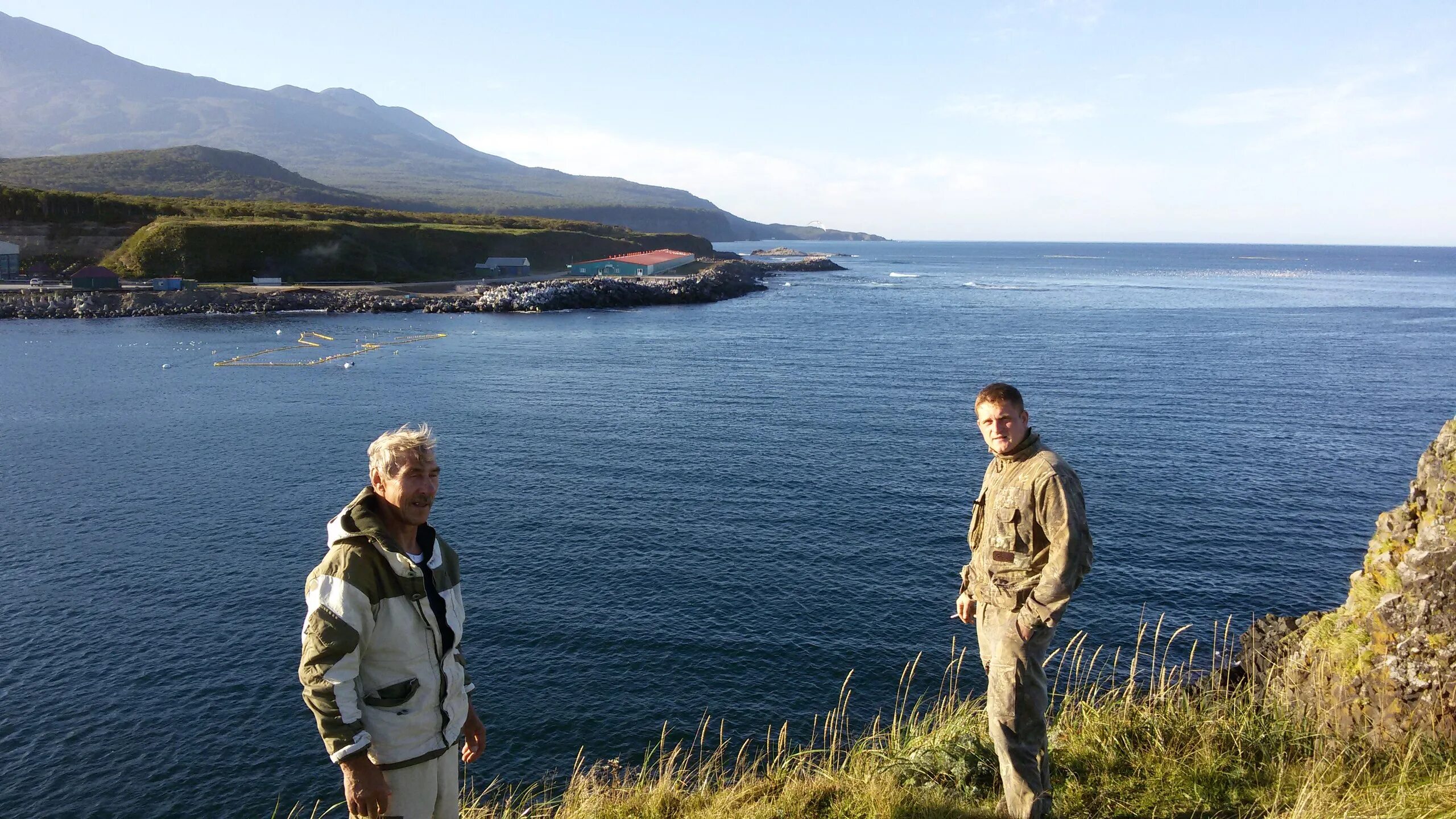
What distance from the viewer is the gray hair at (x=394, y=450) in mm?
4926

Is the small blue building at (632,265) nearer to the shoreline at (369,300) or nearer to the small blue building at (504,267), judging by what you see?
the small blue building at (504,267)

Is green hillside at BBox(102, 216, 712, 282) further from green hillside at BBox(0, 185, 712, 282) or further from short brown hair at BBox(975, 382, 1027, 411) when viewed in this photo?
short brown hair at BBox(975, 382, 1027, 411)

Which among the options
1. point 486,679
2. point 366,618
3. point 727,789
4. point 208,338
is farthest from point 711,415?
point 208,338

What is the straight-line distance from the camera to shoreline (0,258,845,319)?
86438mm

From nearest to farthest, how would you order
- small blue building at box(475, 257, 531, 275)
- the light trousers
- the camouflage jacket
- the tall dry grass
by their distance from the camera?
the light trousers
the camouflage jacket
the tall dry grass
small blue building at box(475, 257, 531, 275)

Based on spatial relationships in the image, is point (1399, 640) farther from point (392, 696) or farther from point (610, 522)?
point (610, 522)

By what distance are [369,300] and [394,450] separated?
98737 mm

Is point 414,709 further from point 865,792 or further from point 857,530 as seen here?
point 857,530

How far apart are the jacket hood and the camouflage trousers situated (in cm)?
425

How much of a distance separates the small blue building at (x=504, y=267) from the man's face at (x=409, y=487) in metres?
128

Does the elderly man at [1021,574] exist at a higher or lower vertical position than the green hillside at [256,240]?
lower

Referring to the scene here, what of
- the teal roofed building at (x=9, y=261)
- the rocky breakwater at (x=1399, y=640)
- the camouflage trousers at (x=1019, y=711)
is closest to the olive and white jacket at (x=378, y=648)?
the camouflage trousers at (x=1019, y=711)

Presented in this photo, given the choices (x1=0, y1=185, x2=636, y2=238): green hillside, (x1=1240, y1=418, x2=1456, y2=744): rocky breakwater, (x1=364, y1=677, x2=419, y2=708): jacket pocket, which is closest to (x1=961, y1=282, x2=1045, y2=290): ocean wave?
(x1=0, y1=185, x2=636, y2=238): green hillside

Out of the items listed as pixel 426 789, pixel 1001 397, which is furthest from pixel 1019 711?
pixel 426 789
